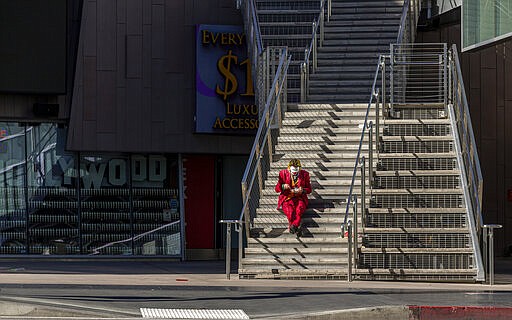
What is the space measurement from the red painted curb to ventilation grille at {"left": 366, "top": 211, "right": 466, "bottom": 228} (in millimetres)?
6553

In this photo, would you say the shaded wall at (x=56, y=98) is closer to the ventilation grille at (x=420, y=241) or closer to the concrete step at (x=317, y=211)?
the concrete step at (x=317, y=211)

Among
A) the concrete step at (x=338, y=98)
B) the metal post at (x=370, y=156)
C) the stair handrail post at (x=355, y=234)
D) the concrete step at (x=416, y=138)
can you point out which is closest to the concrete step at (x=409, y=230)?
the stair handrail post at (x=355, y=234)

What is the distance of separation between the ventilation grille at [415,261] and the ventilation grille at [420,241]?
313 mm

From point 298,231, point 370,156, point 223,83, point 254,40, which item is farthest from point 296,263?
point 223,83

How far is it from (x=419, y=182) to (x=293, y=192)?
8.12 ft

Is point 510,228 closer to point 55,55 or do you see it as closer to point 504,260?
point 504,260

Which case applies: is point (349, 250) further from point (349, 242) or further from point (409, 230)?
point (409, 230)

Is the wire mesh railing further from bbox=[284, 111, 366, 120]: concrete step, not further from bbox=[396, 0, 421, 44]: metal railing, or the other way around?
bbox=[284, 111, 366, 120]: concrete step

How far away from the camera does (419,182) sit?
71.2 feet

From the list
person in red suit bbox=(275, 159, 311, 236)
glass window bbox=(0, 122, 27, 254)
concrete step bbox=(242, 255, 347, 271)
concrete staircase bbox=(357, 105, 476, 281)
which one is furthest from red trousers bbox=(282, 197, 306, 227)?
glass window bbox=(0, 122, 27, 254)

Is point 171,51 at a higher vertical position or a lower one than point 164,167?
higher

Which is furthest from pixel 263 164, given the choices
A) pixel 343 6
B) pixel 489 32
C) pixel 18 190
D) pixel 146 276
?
pixel 18 190

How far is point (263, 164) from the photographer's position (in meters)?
22.7

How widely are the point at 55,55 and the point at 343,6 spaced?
729cm
